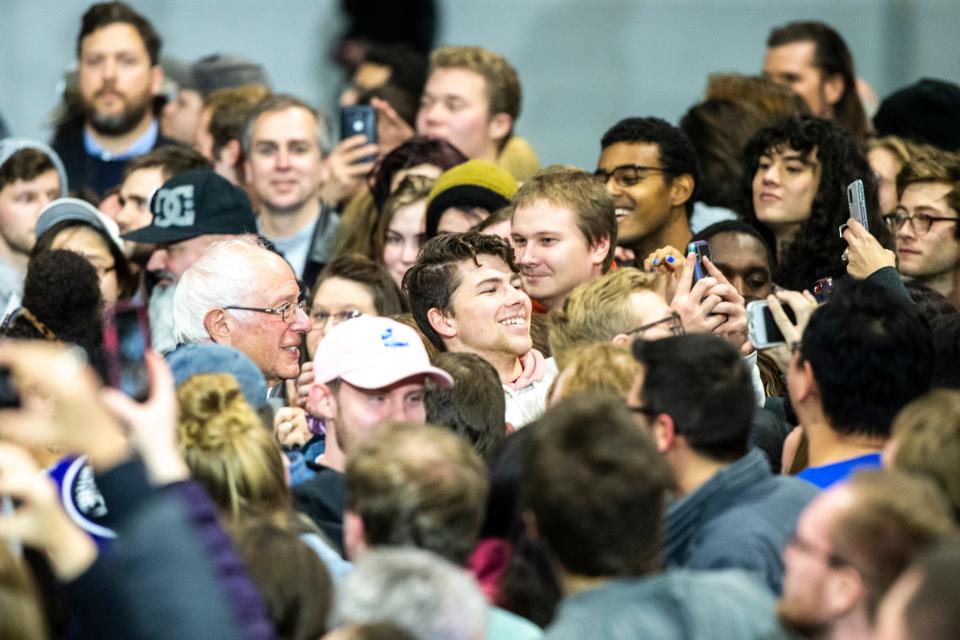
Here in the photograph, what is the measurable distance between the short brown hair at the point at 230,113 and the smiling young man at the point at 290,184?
26 cm

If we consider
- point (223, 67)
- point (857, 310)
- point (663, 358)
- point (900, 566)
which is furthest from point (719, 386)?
point (223, 67)

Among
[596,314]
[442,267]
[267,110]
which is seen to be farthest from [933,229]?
[267,110]

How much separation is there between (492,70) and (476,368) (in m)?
3.54

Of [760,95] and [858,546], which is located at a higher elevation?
[858,546]

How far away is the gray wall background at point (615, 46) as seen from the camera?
10930 mm

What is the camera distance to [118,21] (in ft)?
28.9

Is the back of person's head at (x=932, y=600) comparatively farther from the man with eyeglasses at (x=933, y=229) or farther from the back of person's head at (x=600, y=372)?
the man with eyeglasses at (x=933, y=229)

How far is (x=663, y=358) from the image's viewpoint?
432 centimetres

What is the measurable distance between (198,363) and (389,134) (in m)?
4.11

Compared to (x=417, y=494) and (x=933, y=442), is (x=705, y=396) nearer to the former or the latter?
(x=933, y=442)

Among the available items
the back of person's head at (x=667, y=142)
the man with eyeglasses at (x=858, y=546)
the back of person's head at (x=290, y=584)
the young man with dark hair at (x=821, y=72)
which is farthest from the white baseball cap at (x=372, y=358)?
the young man with dark hair at (x=821, y=72)

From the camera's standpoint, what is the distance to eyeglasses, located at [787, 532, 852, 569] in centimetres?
352

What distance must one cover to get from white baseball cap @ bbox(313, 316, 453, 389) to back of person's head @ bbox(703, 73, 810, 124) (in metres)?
3.45

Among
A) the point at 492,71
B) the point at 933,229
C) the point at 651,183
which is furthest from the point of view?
the point at 492,71
